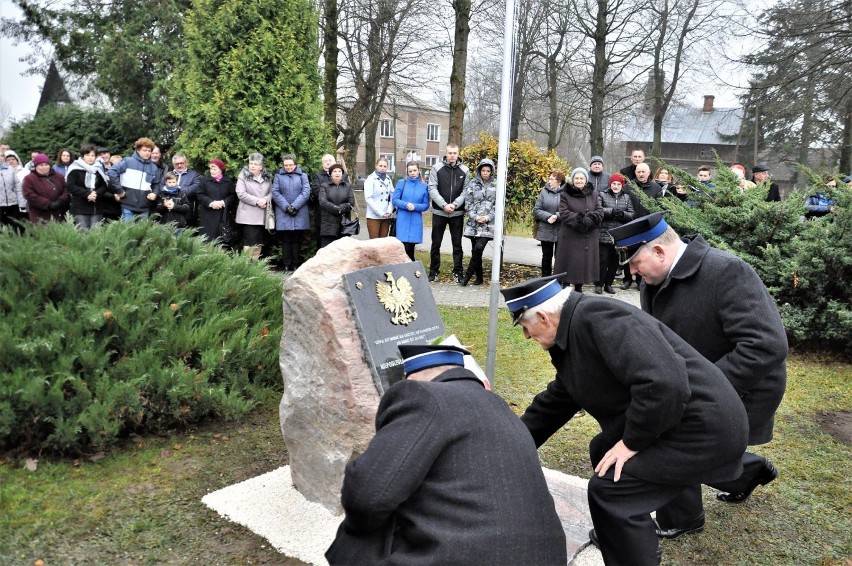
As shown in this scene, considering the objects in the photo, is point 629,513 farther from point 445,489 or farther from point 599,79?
point 599,79

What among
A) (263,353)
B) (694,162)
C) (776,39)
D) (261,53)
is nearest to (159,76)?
(261,53)

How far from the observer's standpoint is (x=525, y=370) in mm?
6867

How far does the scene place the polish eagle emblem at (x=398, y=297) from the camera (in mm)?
4180

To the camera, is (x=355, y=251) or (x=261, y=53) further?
(x=261, y=53)

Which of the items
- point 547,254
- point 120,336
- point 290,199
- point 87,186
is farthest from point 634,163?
point 120,336

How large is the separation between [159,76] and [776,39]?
47.8ft

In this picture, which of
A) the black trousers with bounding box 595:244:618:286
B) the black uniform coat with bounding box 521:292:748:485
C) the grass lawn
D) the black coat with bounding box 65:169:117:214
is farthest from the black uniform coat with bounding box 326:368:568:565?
the black coat with bounding box 65:169:117:214

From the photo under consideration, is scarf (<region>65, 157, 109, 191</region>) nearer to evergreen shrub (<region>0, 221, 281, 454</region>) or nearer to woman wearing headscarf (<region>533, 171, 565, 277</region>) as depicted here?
evergreen shrub (<region>0, 221, 281, 454</region>)

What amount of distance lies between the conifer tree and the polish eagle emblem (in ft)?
20.0

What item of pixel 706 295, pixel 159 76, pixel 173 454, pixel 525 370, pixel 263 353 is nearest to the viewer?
pixel 706 295

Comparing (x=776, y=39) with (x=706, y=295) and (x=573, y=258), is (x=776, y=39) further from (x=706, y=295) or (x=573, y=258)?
(x=706, y=295)

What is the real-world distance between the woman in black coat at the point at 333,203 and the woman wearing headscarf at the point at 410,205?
98 cm

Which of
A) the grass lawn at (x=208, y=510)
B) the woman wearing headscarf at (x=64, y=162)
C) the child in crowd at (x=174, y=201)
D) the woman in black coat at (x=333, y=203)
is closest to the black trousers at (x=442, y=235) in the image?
the woman in black coat at (x=333, y=203)

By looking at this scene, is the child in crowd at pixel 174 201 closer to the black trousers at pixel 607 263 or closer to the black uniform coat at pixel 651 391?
the black trousers at pixel 607 263
